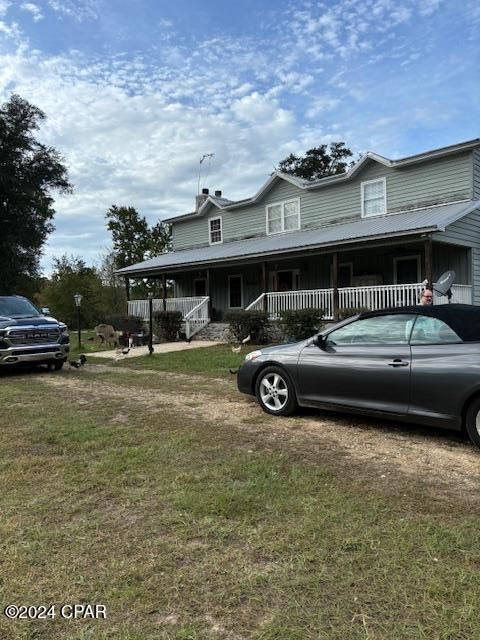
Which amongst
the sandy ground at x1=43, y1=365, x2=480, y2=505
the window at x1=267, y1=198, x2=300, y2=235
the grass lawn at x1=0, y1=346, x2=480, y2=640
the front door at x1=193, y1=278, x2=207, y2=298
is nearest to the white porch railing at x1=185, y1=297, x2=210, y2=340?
the front door at x1=193, y1=278, x2=207, y2=298

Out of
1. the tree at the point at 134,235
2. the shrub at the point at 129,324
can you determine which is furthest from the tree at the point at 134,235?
the shrub at the point at 129,324

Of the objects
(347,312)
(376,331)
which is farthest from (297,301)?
(376,331)

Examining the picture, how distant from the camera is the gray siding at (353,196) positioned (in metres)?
15.7

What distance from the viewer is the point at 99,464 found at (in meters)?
4.43

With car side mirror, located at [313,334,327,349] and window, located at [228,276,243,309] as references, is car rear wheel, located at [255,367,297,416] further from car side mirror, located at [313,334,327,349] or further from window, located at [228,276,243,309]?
window, located at [228,276,243,309]

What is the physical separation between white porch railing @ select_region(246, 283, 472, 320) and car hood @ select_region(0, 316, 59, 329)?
7.06 m

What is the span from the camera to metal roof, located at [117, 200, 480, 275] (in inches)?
530

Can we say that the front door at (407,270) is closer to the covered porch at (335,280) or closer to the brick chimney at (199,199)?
the covered porch at (335,280)

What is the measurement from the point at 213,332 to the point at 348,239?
6518 millimetres

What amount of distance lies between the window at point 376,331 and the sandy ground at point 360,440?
100cm

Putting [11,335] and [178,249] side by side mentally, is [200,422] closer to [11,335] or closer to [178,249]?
[11,335]

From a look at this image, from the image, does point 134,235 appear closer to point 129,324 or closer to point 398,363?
point 129,324

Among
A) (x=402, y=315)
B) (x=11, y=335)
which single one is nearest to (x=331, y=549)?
(x=402, y=315)

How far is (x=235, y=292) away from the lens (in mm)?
22859
